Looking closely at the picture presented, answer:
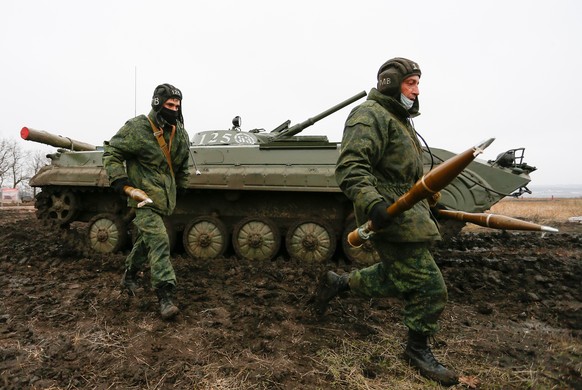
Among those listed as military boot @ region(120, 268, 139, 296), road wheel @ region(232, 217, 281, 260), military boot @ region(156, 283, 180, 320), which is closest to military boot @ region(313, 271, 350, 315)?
military boot @ region(156, 283, 180, 320)

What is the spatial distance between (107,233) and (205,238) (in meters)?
1.81

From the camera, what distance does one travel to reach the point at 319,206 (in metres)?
7.20

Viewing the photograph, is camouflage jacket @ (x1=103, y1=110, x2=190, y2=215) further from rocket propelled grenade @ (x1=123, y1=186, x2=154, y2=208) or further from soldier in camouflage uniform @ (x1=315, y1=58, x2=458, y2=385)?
soldier in camouflage uniform @ (x1=315, y1=58, x2=458, y2=385)

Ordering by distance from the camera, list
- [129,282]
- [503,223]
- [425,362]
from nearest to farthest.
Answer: [503,223], [425,362], [129,282]

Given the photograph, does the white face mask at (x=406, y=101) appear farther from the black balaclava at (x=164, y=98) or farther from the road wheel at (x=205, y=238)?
the road wheel at (x=205, y=238)

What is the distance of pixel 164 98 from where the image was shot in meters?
4.35

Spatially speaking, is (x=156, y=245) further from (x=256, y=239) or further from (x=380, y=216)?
(x=256, y=239)

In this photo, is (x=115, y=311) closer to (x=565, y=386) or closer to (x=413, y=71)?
(x=413, y=71)

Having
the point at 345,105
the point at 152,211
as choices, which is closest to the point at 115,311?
the point at 152,211

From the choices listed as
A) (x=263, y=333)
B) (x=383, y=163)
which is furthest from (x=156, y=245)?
(x=383, y=163)

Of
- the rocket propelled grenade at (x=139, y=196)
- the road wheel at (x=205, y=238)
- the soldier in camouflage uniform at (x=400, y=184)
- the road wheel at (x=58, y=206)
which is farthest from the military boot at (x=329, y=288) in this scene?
the road wheel at (x=58, y=206)

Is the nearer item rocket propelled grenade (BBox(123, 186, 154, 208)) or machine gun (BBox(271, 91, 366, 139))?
rocket propelled grenade (BBox(123, 186, 154, 208))

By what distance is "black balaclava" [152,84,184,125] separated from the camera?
Result: 435cm

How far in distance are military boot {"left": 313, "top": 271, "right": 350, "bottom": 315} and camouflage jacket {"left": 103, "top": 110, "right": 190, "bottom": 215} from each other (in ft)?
5.63
